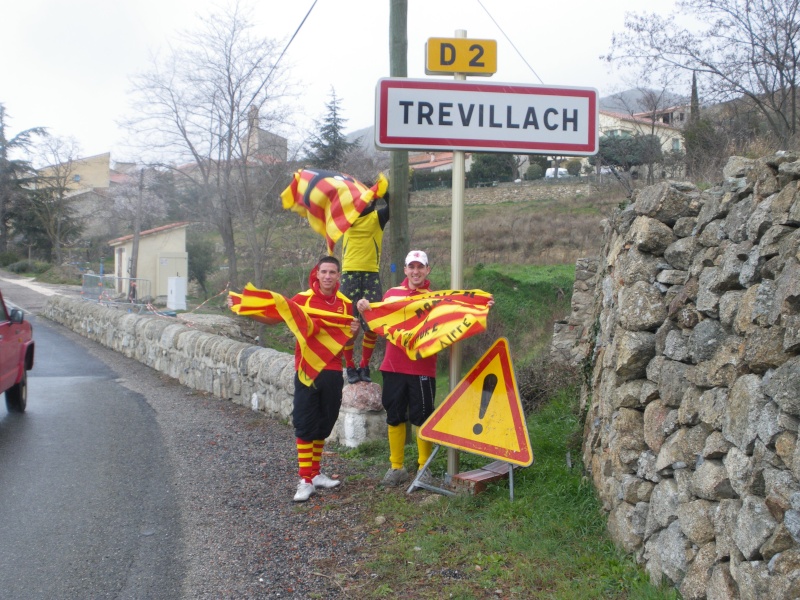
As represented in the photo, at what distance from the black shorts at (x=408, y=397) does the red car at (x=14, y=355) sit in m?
5.17

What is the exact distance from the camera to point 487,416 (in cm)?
546

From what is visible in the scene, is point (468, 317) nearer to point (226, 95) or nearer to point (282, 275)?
point (226, 95)

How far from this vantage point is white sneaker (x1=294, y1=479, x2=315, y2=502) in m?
5.94

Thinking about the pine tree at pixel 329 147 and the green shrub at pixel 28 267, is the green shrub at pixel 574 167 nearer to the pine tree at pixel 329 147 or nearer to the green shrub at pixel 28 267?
the pine tree at pixel 329 147

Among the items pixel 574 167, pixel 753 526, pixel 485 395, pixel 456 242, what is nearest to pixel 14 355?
pixel 456 242

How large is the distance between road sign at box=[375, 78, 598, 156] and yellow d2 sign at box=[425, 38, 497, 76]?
0.13 metres

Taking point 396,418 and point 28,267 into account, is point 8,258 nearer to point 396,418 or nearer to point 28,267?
point 28,267

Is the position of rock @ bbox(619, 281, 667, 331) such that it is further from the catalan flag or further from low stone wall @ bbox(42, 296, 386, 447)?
low stone wall @ bbox(42, 296, 386, 447)

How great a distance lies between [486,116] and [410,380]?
6.49 feet

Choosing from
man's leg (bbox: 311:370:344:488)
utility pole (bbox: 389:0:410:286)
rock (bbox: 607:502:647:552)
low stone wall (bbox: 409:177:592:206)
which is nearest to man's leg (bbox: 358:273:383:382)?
utility pole (bbox: 389:0:410:286)

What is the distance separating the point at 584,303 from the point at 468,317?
926 centimetres

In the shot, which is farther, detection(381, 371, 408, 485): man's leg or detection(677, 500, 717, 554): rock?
detection(381, 371, 408, 485): man's leg

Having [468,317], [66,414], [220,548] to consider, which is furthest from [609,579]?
[66,414]

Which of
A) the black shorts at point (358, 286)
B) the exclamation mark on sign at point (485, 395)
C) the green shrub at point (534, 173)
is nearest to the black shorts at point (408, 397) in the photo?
the exclamation mark on sign at point (485, 395)
